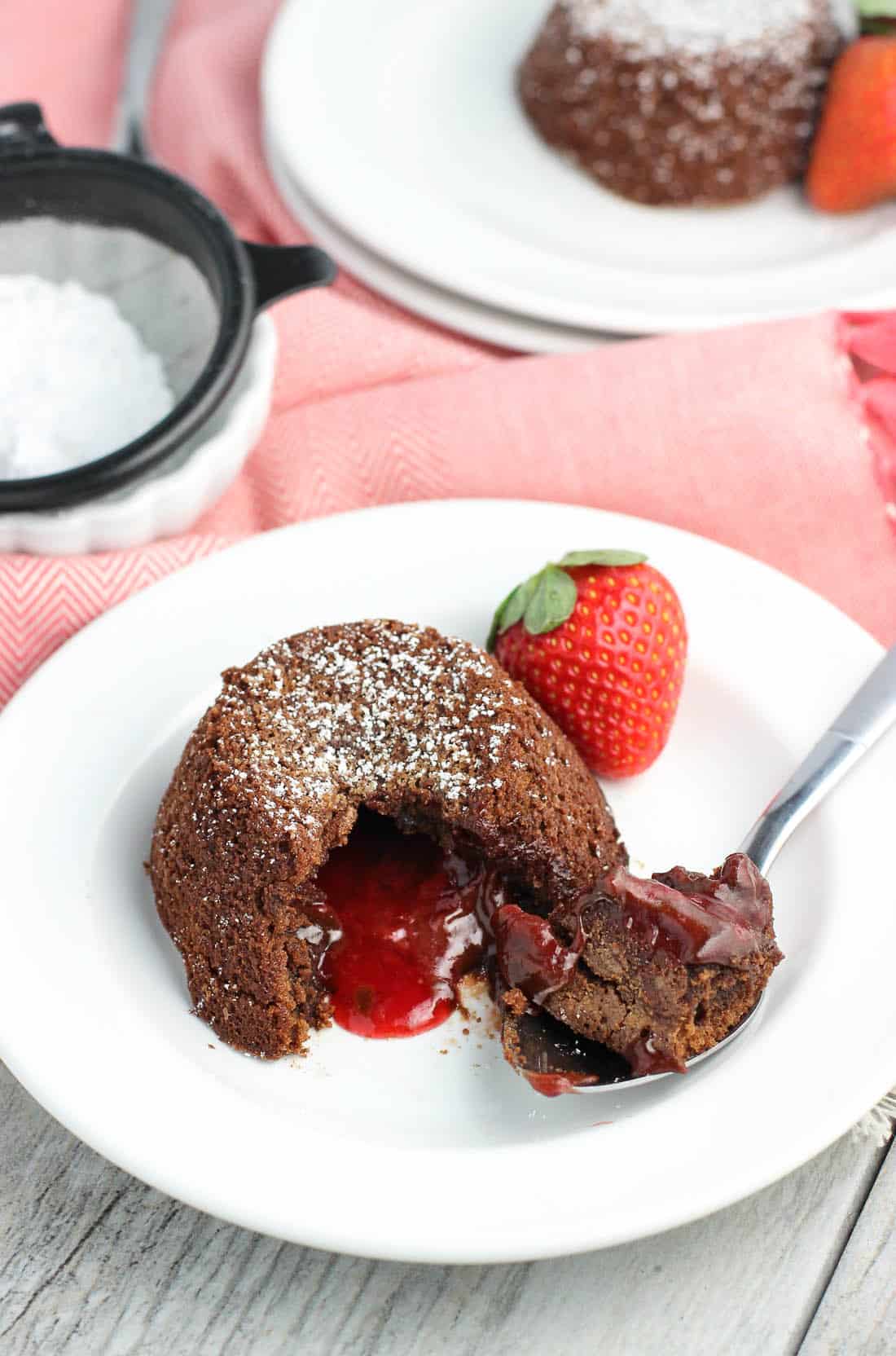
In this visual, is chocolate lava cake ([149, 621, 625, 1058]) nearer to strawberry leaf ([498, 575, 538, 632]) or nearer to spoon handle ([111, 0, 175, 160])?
strawberry leaf ([498, 575, 538, 632])

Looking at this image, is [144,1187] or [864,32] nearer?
[144,1187]

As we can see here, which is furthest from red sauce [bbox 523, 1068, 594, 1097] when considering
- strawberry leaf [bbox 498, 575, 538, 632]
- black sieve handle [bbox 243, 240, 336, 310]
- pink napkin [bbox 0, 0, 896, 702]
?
black sieve handle [bbox 243, 240, 336, 310]

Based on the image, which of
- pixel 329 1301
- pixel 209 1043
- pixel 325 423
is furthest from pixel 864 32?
pixel 329 1301

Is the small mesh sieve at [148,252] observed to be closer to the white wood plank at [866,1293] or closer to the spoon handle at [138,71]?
the spoon handle at [138,71]

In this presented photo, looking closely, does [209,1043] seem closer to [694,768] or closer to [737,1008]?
[737,1008]

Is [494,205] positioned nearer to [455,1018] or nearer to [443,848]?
[443,848]

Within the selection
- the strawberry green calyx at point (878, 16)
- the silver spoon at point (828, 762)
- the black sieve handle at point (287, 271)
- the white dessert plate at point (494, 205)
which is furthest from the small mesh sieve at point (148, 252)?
the strawberry green calyx at point (878, 16)
